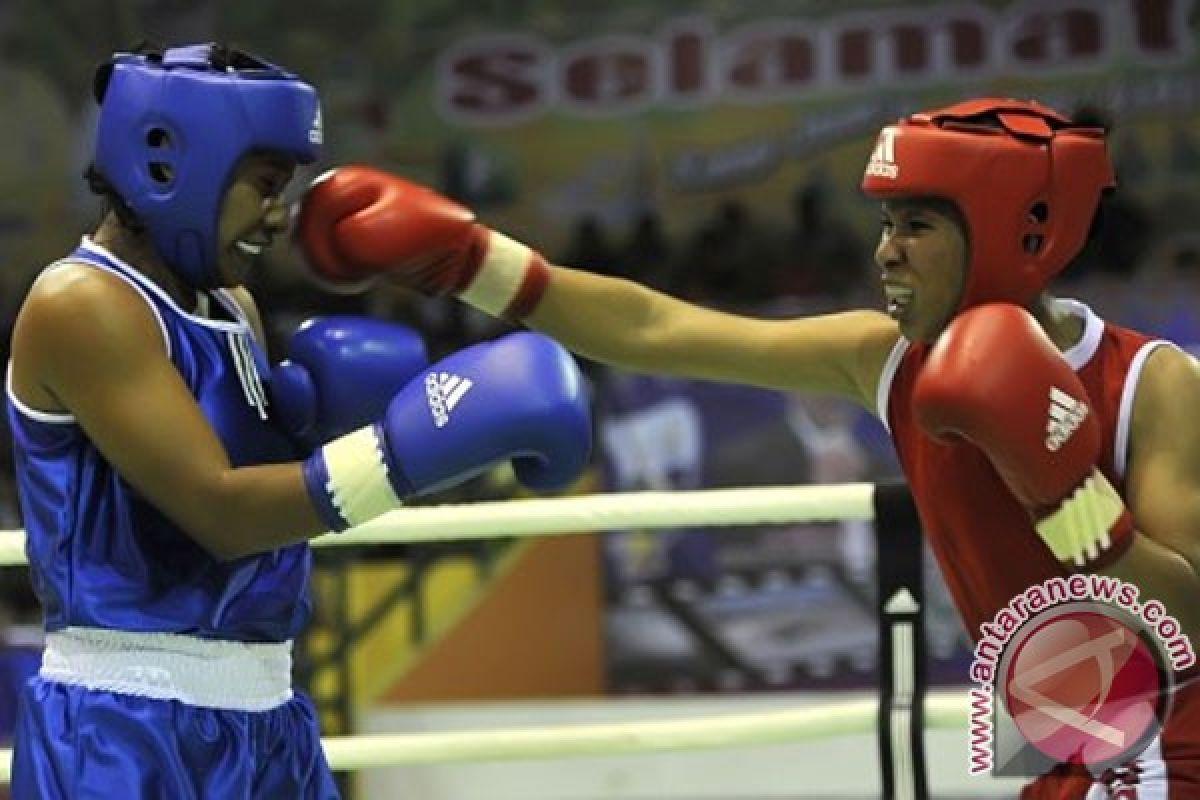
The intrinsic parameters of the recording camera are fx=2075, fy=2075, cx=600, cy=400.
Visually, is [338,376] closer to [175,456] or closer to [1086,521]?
[175,456]

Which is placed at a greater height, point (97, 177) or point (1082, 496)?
point (97, 177)

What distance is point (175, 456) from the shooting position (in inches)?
74.2

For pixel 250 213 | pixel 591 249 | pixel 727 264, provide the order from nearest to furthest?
pixel 250 213
pixel 727 264
pixel 591 249

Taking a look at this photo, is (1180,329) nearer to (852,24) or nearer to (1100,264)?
(1100,264)

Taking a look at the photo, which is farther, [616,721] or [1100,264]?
[1100,264]

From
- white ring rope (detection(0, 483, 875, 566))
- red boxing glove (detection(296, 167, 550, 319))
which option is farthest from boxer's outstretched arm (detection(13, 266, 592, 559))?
white ring rope (detection(0, 483, 875, 566))

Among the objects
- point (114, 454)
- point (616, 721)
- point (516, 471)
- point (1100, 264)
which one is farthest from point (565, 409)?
point (1100, 264)

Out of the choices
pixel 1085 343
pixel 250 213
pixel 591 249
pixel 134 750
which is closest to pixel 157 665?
pixel 134 750

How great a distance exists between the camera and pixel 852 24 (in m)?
7.85

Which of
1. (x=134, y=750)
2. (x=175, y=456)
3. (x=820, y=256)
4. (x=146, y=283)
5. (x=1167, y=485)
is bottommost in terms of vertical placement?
(x=820, y=256)

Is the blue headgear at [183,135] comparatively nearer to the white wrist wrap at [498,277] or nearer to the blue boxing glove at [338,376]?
the blue boxing glove at [338,376]

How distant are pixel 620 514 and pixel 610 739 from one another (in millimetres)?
302

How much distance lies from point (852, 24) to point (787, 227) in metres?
0.81

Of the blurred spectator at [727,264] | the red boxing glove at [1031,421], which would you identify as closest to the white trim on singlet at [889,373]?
the red boxing glove at [1031,421]
